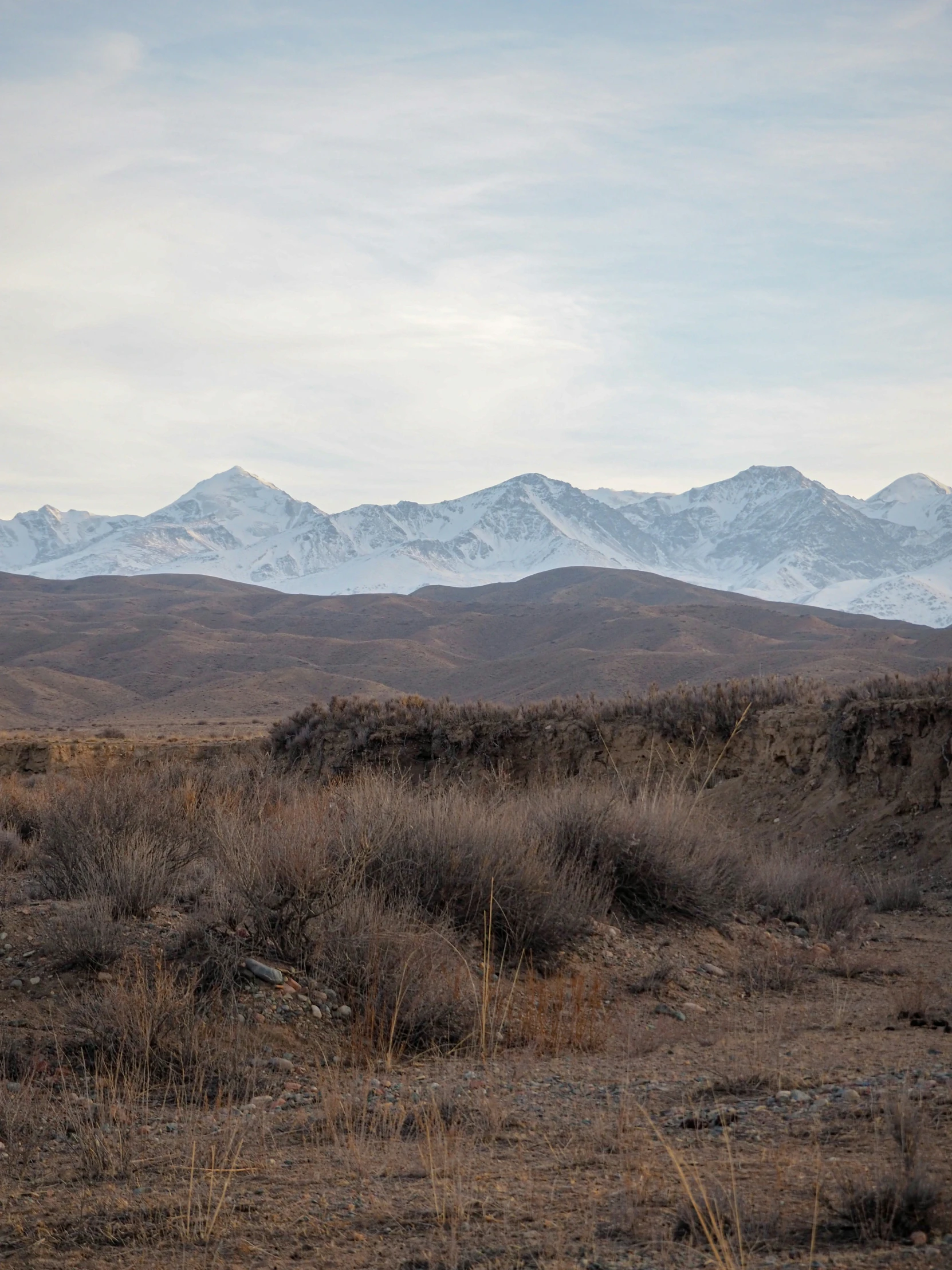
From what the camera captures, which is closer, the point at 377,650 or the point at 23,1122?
the point at 23,1122

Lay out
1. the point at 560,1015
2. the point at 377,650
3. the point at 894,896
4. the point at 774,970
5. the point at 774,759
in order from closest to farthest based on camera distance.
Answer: the point at 560,1015, the point at 774,970, the point at 894,896, the point at 774,759, the point at 377,650

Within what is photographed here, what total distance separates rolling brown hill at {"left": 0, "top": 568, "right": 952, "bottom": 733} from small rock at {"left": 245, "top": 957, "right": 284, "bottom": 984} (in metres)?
30.9

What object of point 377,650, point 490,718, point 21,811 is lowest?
point 21,811

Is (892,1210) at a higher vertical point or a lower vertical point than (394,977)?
higher

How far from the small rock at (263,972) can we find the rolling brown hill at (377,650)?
30898mm

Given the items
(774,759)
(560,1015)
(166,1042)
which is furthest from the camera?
(774,759)

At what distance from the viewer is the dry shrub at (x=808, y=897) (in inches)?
367

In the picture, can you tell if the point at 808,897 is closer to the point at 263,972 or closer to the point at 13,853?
the point at 263,972

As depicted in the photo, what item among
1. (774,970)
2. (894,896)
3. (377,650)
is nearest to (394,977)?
(774,970)

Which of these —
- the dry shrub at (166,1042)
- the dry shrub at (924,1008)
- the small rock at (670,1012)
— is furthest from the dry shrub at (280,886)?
the dry shrub at (924,1008)

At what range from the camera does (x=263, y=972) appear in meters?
6.17

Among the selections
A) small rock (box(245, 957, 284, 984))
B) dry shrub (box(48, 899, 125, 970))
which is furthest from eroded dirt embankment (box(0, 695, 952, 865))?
dry shrub (box(48, 899, 125, 970))

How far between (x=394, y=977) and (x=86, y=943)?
1738 mm

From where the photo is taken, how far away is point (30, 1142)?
173 inches
